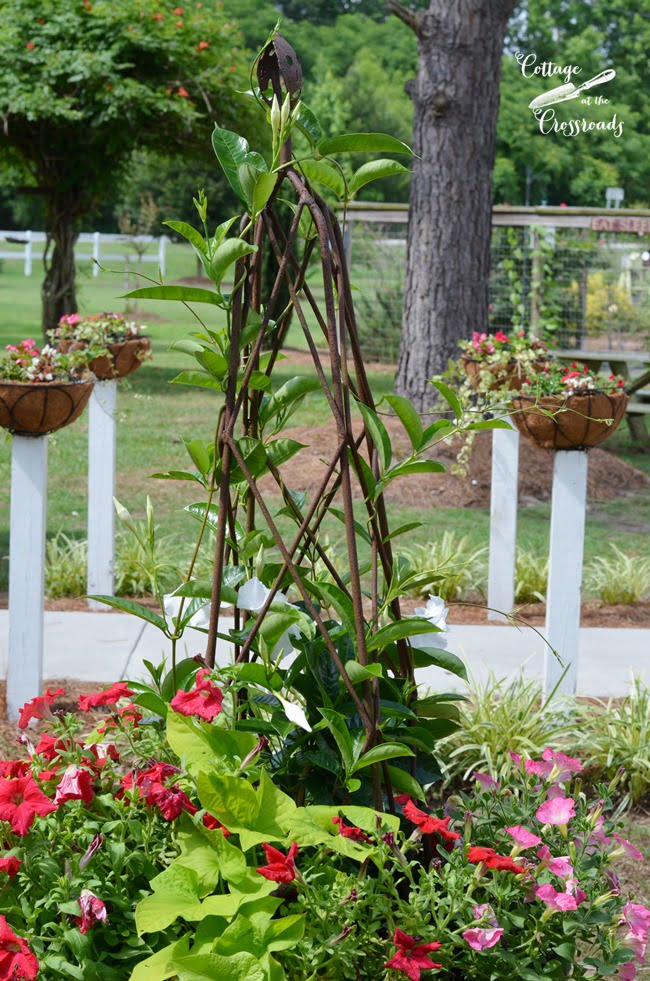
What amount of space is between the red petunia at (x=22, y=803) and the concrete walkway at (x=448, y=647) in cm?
212

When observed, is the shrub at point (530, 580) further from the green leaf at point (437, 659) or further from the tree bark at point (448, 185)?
the green leaf at point (437, 659)

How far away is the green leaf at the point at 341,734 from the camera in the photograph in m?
1.85

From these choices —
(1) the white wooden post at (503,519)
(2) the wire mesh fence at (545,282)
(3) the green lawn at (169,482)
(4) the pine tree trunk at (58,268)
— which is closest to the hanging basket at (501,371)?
(1) the white wooden post at (503,519)

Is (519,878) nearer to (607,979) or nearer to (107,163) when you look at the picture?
A: (607,979)

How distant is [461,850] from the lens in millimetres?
1912

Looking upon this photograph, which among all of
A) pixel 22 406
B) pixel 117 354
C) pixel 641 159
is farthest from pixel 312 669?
pixel 641 159

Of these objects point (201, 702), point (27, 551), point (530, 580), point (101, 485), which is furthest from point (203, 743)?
point (530, 580)

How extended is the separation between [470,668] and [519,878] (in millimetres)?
2230

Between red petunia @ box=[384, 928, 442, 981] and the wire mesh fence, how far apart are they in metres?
9.41

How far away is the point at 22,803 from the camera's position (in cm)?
183

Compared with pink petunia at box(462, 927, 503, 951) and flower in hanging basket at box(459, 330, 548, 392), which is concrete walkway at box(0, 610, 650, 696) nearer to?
flower in hanging basket at box(459, 330, 548, 392)

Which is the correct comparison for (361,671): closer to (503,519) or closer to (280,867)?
(280,867)

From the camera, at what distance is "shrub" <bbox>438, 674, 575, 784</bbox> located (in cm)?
338

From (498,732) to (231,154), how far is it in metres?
2.12
